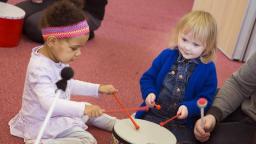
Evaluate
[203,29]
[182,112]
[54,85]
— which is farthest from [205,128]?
[54,85]

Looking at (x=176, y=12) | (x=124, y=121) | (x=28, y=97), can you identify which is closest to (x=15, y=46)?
(x=28, y=97)

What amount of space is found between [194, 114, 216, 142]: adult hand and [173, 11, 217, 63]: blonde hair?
0.20m

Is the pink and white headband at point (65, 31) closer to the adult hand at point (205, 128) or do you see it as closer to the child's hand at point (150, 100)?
the child's hand at point (150, 100)

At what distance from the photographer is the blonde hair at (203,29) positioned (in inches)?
54.8

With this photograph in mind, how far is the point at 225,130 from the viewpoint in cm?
137

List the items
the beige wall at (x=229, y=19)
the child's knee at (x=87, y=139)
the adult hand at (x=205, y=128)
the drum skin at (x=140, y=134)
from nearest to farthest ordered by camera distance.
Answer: the drum skin at (x=140, y=134) < the adult hand at (x=205, y=128) < the child's knee at (x=87, y=139) < the beige wall at (x=229, y=19)

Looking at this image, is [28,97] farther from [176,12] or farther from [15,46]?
[176,12]

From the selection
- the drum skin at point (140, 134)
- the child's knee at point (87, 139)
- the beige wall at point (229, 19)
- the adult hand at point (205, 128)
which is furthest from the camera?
the beige wall at point (229, 19)

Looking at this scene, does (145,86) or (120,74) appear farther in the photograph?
(120,74)

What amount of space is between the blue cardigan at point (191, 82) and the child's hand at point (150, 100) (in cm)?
4

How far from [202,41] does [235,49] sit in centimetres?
147

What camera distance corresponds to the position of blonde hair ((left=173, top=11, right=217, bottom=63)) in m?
1.39

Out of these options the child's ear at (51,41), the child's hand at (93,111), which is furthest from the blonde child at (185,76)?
the child's ear at (51,41)

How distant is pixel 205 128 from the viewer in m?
1.33
